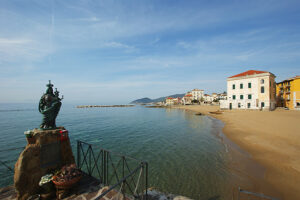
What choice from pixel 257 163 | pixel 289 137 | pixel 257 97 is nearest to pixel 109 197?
pixel 257 163

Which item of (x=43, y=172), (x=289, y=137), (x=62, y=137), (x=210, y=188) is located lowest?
(x=210, y=188)

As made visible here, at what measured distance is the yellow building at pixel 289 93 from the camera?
34.3 metres

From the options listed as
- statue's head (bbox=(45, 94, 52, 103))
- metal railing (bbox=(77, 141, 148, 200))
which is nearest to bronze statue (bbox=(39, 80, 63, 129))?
statue's head (bbox=(45, 94, 52, 103))

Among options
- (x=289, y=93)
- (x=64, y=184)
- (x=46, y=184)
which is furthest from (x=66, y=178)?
(x=289, y=93)

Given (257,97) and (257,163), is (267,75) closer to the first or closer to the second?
(257,97)

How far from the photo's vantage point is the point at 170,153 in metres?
12.0

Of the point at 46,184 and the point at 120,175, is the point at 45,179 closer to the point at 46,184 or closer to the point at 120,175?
the point at 46,184

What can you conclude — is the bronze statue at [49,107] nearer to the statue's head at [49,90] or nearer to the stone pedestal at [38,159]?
the statue's head at [49,90]

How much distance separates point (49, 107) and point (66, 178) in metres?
2.98

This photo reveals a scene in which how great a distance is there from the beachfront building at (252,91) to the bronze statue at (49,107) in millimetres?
43559

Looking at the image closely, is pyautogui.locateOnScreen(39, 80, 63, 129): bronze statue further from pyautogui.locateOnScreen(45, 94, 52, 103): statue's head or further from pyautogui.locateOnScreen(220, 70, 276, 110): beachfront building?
pyautogui.locateOnScreen(220, 70, 276, 110): beachfront building

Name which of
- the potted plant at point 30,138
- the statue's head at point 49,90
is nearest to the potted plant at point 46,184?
the potted plant at point 30,138

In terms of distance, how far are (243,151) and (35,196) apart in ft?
47.3

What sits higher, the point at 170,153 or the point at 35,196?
the point at 35,196
